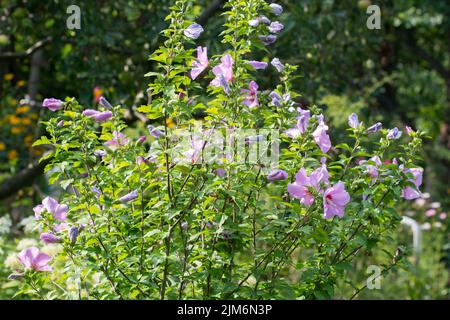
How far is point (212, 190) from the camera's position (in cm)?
243

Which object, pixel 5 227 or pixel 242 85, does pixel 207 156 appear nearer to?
pixel 242 85

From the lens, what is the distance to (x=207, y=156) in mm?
2416

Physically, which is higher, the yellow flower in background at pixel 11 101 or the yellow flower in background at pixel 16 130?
the yellow flower in background at pixel 11 101

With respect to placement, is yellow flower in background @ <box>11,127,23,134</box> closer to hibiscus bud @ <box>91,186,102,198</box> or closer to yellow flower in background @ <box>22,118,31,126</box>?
yellow flower in background @ <box>22,118,31,126</box>

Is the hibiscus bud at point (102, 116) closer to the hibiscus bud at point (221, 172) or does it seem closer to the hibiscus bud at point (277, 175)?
the hibiscus bud at point (221, 172)

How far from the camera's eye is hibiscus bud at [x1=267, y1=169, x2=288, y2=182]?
2426 mm

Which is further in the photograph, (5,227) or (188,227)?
(5,227)

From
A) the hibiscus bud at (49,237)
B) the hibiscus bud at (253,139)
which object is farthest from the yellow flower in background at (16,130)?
the hibiscus bud at (253,139)

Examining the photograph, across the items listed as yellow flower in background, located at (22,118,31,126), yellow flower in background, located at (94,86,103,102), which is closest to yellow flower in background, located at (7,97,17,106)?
yellow flower in background, located at (22,118,31,126)

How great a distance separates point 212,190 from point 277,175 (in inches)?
7.5

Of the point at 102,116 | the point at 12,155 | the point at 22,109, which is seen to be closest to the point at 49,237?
the point at 102,116

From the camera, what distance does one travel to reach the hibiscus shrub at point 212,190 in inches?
96.4

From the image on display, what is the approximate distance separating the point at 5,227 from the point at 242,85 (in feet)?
6.56
